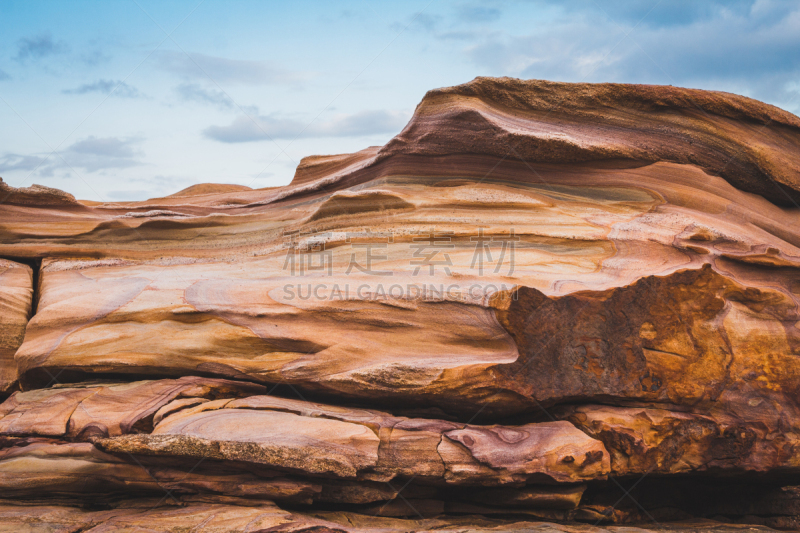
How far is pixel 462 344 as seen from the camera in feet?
17.8

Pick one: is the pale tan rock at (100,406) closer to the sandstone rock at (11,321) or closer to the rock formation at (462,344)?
the rock formation at (462,344)

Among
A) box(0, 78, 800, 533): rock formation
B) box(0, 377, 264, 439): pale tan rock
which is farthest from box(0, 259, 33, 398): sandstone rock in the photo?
box(0, 377, 264, 439): pale tan rock

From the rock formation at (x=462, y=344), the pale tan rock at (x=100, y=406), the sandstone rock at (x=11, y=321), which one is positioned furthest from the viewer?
the sandstone rock at (x=11, y=321)

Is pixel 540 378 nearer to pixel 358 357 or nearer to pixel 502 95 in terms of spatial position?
pixel 358 357

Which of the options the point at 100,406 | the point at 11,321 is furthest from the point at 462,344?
the point at 11,321

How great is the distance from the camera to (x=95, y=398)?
5344 mm

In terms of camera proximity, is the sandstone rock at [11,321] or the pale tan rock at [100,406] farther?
the sandstone rock at [11,321]

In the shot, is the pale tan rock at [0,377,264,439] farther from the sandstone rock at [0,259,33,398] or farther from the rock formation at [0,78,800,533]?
the sandstone rock at [0,259,33,398]

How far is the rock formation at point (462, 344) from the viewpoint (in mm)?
4684

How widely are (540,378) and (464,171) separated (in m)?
3.33

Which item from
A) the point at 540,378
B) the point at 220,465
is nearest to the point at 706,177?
the point at 540,378

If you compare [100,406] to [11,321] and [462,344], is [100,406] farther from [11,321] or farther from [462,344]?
[462,344]

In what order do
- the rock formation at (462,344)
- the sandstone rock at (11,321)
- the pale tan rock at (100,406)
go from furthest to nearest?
1. the sandstone rock at (11,321)
2. the pale tan rock at (100,406)
3. the rock formation at (462,344)

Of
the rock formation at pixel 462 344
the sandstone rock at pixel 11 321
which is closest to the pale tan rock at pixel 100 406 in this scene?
the rock formation at pixel 462 344
